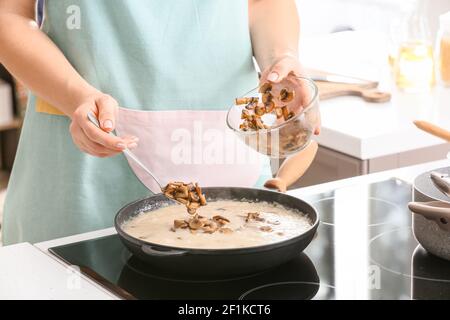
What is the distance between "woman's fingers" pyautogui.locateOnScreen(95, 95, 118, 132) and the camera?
1309 millimetres

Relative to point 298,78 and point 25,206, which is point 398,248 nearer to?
point 298,78

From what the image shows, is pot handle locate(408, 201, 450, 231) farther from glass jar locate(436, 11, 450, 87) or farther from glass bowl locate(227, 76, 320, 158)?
glass jar locate(436, 11, 450, 87)

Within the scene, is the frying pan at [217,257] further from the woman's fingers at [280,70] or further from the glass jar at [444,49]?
the glass jar at [444,49]

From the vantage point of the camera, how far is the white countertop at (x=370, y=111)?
7.02ft

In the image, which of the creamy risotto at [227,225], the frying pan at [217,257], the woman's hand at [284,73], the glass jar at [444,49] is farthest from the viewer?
the glass jar at [444,49]

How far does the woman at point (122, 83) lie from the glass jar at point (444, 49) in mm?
979

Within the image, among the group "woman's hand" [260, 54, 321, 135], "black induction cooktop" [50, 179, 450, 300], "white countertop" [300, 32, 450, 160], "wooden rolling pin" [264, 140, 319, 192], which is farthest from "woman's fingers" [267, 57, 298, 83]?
"white countertop" [300, 32, 450, 160]

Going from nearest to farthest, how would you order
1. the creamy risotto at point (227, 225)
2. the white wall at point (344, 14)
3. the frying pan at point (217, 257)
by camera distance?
the frying pan at point (217, 257) < the creamy risotto at point (227, 225) < the white wall at point (344, 14)

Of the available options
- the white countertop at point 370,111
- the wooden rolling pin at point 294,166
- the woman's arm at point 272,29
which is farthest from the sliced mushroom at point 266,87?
the white countertop at point 370,111

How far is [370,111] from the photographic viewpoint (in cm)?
236

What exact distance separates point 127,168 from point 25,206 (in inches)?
8.7

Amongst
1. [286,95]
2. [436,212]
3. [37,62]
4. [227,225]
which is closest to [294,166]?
[286,95]

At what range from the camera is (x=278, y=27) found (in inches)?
67.9

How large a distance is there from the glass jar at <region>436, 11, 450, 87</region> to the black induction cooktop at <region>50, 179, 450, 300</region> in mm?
1205
